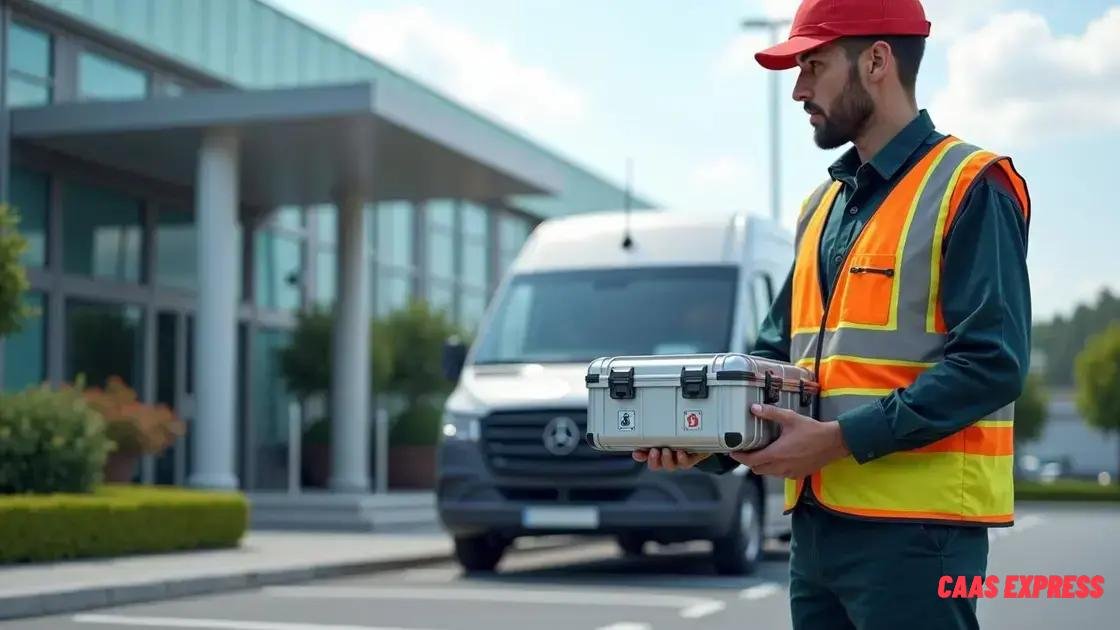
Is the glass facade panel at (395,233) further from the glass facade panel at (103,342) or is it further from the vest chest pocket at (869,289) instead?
the vest chest pocket at (869,289)

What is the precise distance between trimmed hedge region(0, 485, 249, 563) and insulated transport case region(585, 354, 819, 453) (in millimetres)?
10652

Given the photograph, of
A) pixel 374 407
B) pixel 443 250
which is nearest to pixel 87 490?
pixel 374 407

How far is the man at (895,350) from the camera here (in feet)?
9.07

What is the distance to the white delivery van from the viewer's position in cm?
1199

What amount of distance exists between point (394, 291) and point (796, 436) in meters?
30.2

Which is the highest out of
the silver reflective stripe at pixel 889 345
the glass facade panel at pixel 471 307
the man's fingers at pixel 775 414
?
the glass facade panel at pixel 471 307

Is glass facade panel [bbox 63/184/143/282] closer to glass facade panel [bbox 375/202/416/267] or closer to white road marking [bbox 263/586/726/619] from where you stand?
glass facade panel [bbox 375/202/416/267]

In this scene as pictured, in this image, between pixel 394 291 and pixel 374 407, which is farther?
pixel 394 291

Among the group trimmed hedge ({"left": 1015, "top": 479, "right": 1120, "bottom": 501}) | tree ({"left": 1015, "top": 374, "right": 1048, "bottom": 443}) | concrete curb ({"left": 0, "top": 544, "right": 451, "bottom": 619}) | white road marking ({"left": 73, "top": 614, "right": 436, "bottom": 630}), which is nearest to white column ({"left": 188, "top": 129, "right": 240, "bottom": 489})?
concrete curb ({"left": 0, "top": 544, "right": 451, "bottom": 619})

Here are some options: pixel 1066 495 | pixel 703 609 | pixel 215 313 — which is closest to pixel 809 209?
pixel 703 609

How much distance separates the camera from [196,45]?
82.1 feet

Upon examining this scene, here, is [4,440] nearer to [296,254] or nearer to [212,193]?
[212,193]

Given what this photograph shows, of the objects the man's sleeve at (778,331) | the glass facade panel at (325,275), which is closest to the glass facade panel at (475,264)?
the glass facade panel at (325,275)

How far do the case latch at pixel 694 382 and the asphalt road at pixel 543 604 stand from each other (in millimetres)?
6293
